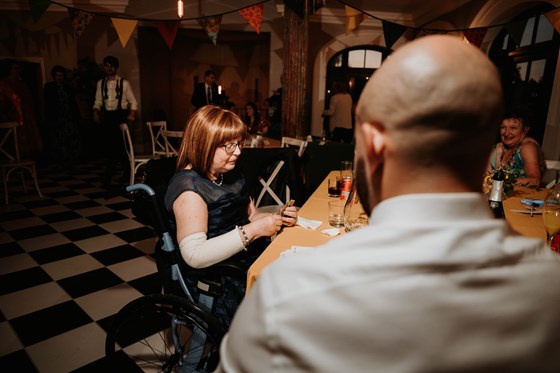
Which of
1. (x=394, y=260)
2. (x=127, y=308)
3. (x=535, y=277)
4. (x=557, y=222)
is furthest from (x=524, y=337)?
(x=127, y=308)

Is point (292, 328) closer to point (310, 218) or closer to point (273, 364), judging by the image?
point (273, 364)

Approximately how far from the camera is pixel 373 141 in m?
0.51

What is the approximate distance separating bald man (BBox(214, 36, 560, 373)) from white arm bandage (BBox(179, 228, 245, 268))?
89 centimetres

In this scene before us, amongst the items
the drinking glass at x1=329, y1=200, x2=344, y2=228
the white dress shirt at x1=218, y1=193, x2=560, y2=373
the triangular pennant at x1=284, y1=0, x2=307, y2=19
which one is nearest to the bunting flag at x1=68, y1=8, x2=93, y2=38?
the triangular pennant at x1=284, y1=0, x2=307, y2=19

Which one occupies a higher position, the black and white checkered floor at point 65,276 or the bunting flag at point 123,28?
the bunting flag at point 123,28

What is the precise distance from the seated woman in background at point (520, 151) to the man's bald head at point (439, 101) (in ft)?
8.35

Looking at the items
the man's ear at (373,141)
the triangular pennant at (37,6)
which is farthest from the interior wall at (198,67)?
the man's ear at (373,141)

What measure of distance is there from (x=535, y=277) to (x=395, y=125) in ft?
0.87

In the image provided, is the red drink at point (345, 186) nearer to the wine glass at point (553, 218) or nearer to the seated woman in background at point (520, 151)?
the wine glass at point (553, 218)

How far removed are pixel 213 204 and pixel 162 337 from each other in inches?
37.6

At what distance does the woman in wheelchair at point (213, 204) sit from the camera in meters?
1.39

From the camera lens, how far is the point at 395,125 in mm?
476

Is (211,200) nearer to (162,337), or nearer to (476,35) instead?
(162,337)

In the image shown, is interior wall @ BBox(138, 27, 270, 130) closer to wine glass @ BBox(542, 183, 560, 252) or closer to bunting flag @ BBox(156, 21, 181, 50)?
bunting flag @ BBox(156, 21, 181, 50)
